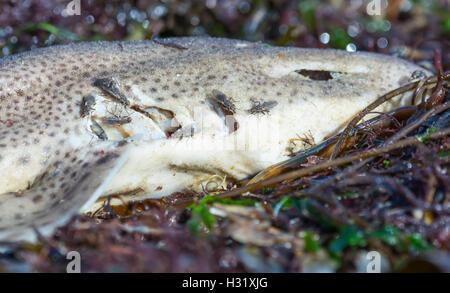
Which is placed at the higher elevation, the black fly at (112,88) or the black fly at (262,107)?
the black fly at (112,88)

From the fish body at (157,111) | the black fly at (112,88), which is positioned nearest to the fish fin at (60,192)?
the fish body at (157,111)

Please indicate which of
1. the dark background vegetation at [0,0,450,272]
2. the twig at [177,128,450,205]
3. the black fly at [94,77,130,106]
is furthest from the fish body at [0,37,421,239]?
the twig at [177,128,450,205]

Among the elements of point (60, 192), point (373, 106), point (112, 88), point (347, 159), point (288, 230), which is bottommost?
point (288, 230)

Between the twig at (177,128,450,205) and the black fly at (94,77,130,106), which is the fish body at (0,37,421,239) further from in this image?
the twig at (177,128,450,205)

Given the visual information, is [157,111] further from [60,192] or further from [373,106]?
[373,106]

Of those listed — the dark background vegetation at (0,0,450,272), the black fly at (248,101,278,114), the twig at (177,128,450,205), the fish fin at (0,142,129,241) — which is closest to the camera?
the dark background vegetation at (0,0,450,272)

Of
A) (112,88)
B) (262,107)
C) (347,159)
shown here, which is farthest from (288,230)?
(112,88)

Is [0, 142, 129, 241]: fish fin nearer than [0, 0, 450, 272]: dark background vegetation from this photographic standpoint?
No

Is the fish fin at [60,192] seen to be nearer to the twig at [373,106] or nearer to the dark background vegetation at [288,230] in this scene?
the dark background vegetation at [288,230]
